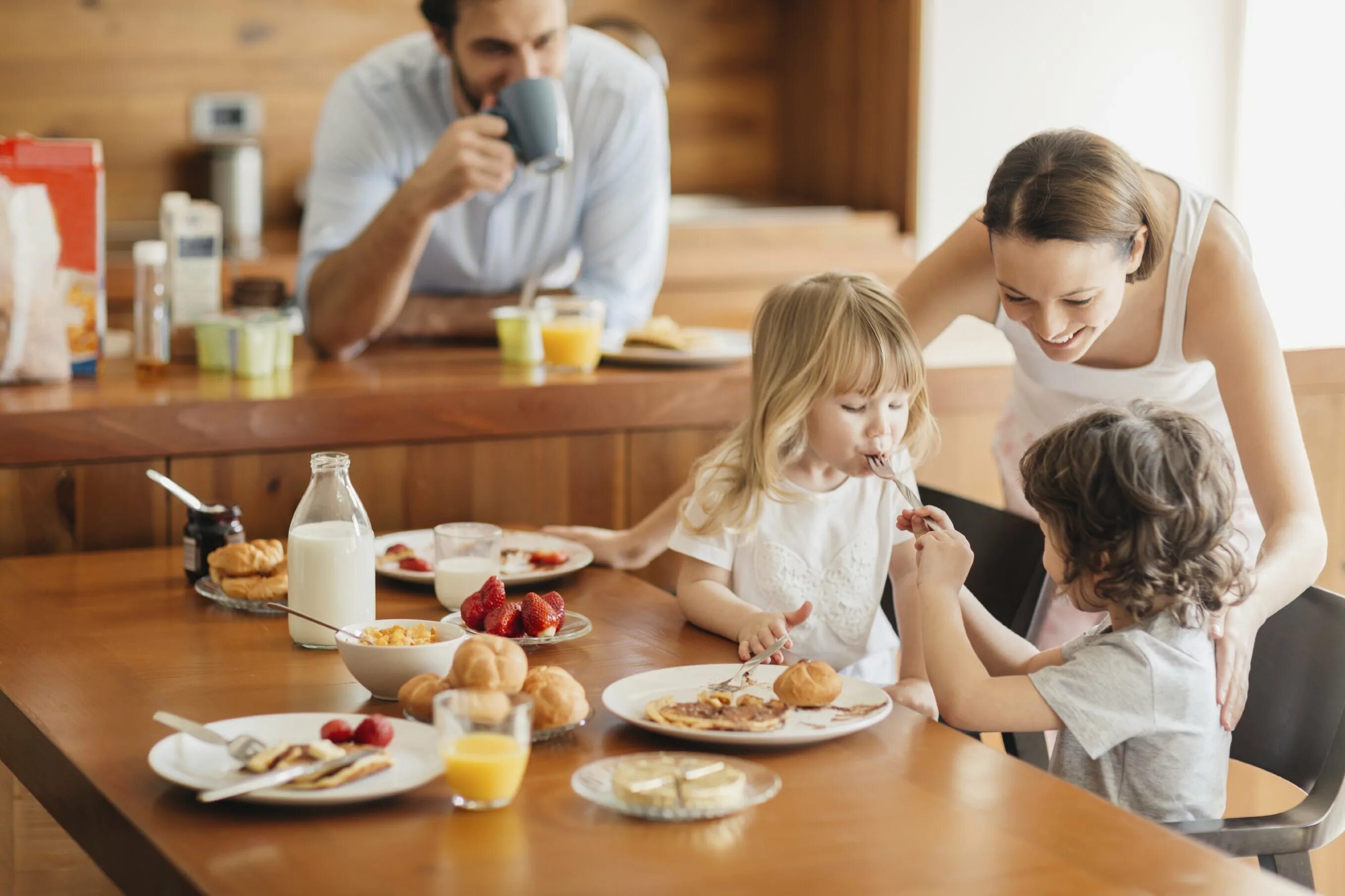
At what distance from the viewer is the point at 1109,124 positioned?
4.18 meters

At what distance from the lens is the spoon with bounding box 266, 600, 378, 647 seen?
134 centimetres

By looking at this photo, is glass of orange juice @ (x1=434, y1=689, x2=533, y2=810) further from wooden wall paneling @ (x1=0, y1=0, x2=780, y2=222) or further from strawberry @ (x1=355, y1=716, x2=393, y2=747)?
wooden wall paneling @ (x1=0, y1=0, x2=780, y2=222)

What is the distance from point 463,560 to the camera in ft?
5.33

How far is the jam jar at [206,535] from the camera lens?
1.73m

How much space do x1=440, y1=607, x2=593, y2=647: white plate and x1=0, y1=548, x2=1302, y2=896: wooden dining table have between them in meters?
0.03

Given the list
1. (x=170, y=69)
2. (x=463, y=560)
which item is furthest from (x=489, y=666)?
(x=170, y=69)

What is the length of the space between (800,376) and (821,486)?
169 mm

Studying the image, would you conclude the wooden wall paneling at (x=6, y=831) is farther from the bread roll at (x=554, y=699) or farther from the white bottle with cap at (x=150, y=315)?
the bread roll at (x=554, y=699)

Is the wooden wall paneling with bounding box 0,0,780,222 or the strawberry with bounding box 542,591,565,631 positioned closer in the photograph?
the strawberry with bounding box 542,591,565,631

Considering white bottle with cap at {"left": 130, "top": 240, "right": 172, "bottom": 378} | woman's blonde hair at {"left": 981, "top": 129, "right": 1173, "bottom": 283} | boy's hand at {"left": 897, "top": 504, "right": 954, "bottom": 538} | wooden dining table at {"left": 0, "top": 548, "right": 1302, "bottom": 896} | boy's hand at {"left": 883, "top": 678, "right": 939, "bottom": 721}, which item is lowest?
boy's hand at {"left": 883, "top": 678, "right": 939, "bottom": 721}

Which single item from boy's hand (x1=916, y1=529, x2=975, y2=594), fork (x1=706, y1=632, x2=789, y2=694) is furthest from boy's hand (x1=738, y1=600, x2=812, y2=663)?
boy's hand (x1=916, y1=529, x2=975, y2=594)

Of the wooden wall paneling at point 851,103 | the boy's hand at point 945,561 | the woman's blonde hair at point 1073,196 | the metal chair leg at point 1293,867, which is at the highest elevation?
the wooden wall paneling at point 851,103

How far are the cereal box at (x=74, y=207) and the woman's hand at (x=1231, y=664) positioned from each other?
58.9 inches

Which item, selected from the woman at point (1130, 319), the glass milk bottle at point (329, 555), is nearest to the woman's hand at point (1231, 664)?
the woman at point (1130, 319)
